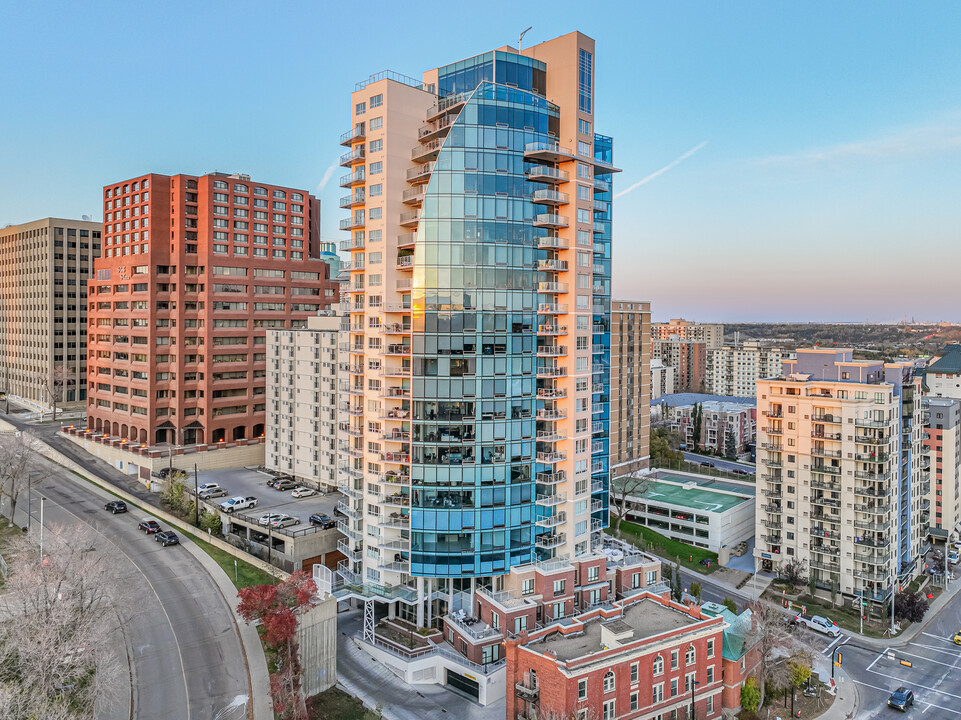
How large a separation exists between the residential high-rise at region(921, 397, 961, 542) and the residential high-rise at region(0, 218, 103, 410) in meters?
146

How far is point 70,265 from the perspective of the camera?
12975 cm

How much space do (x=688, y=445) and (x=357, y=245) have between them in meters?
99.9

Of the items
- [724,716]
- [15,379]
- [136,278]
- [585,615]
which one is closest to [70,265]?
[15,379]

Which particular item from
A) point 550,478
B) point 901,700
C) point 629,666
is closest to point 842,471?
point 901,700

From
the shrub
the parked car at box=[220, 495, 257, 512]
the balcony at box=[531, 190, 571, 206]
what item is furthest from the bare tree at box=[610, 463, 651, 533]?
the parked car at box=[220, 495, 257, 512]

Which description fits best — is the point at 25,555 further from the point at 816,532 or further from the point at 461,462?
the point at 816,532

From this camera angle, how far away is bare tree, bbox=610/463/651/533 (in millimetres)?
84062

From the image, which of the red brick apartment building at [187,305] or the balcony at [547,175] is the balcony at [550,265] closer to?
the balcony at [547,175]

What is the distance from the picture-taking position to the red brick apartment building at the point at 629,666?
134 feet

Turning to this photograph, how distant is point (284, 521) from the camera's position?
67188mm

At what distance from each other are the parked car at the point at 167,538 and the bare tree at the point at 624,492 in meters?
50.8

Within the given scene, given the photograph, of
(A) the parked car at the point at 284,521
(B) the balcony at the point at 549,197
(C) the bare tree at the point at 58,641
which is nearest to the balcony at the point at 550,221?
(B) the balcony at the point at 549,197

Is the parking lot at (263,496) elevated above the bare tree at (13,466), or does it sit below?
below

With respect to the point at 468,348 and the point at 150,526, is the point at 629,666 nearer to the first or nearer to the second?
the point at 468,348
